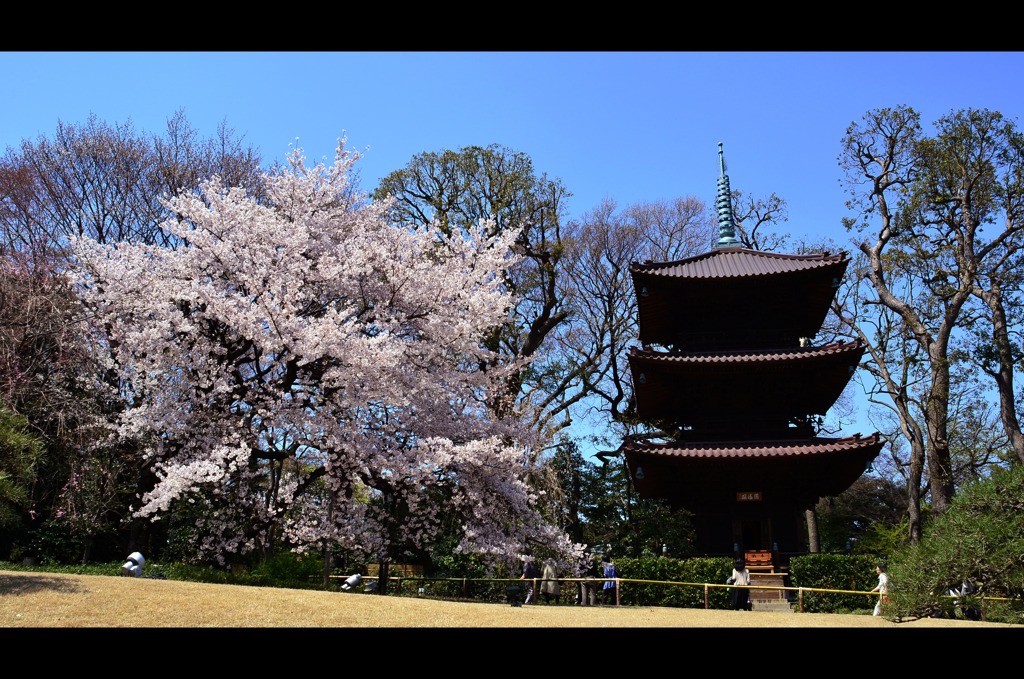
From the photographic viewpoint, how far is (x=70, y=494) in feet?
46.8

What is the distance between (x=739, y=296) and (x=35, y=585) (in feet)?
54.3

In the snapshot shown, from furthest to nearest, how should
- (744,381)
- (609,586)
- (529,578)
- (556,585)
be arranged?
(744,381), (556,585), (529,578), (609,586)

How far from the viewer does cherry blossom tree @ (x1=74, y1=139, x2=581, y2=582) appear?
14.2m

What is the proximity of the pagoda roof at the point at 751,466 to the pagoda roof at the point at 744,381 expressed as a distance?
1.28m

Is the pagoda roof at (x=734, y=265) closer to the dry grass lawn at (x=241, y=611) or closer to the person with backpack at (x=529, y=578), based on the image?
the person with backpack at (x=529, y=578)

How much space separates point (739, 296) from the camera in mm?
20016

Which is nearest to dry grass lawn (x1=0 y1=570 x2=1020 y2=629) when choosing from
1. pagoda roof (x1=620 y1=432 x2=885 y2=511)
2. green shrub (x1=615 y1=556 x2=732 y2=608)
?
green shrub (x1=615 y1=556 x2=732 y2=608)

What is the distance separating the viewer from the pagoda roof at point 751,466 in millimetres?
17016

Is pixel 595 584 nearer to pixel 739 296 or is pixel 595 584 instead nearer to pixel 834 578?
pixel 834 578

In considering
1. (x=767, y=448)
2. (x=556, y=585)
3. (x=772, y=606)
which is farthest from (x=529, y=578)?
(x=767, y=448)

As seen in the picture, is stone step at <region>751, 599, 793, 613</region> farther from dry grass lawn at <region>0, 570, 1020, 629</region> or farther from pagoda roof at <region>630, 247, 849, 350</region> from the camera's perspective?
Result: pagoda roof at <region>630, 247, 849, 350</region>

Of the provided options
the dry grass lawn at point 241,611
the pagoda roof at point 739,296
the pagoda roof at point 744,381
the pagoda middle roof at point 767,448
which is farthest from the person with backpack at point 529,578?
the pagoda roof at point 739,296

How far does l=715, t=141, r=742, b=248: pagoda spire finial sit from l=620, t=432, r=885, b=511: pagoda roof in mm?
7422
